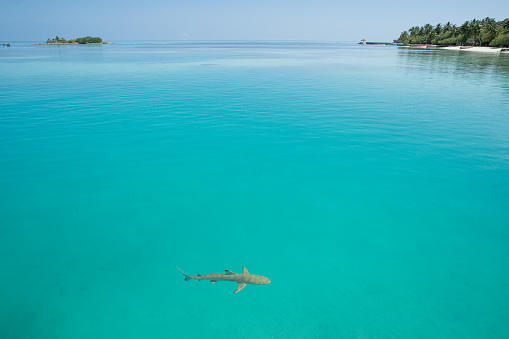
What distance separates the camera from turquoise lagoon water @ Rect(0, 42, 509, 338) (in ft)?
23.9

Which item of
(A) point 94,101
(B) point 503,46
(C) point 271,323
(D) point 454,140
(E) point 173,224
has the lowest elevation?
(C) point 271,323

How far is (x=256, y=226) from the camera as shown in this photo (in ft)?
35.0

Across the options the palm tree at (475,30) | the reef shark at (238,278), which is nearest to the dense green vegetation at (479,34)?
the palm tree at (475,30)

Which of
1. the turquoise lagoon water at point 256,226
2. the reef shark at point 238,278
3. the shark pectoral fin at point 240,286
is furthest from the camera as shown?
the reef shark at point 238,278

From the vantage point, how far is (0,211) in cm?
1111

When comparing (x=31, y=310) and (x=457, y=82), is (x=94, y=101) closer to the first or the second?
(x=31, y=310)

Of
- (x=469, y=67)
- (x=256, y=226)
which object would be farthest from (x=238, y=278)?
(x=469, y=67)

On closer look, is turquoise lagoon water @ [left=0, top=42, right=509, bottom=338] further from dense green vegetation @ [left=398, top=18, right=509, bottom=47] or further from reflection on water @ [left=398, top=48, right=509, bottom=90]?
dense green vegetation @ [left=398, top=18, right=509, bottom=47]

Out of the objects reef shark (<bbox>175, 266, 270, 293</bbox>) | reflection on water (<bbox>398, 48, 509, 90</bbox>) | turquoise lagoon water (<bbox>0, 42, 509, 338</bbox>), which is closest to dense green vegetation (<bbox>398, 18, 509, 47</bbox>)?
reflection on water (<bbox>398, 48, 509, 90</bbox>)

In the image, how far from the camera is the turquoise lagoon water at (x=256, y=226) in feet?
23.9

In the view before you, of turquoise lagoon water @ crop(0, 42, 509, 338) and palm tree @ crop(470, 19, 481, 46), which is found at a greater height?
palm tree @ crop(470, 19, 481, 46)

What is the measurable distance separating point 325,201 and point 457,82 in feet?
129

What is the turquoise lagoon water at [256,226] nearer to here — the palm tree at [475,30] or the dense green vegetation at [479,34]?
the dense green vegetation at [479,34]

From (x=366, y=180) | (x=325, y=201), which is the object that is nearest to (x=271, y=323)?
(x=325, y=201)
